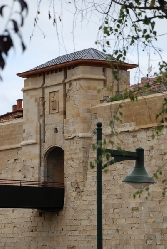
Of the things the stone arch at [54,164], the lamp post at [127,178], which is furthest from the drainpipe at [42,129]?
the lamp post at [127,178]

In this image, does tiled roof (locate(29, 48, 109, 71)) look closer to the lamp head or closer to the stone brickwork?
the stone brickwork

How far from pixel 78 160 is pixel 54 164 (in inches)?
74.3

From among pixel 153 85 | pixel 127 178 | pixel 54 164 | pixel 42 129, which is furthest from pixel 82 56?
pixel 127 178

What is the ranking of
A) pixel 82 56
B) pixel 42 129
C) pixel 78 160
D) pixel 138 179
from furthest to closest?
pixel 42 129, pixel 82 56, pixel 78 160, pixel 138 179

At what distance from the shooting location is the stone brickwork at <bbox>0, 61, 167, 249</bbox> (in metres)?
19.2

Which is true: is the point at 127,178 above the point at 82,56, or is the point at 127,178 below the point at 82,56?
below

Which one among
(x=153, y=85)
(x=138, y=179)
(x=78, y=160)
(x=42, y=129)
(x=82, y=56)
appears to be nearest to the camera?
Result: (x=138, y=179)

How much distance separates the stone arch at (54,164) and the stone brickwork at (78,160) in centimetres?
4

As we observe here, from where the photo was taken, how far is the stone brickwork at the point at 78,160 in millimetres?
19188

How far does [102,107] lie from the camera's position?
21.0 m

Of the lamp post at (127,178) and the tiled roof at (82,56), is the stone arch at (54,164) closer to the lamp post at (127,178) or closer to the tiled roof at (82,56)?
the tiled roof at (82,56)

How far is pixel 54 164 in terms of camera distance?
23047mm

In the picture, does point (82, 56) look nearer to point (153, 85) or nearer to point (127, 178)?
point (153, 85)

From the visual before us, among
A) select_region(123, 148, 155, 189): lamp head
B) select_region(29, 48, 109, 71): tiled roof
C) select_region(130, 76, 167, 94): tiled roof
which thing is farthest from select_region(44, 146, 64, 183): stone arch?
select_region(123, 148, 155, 189): lamp head
